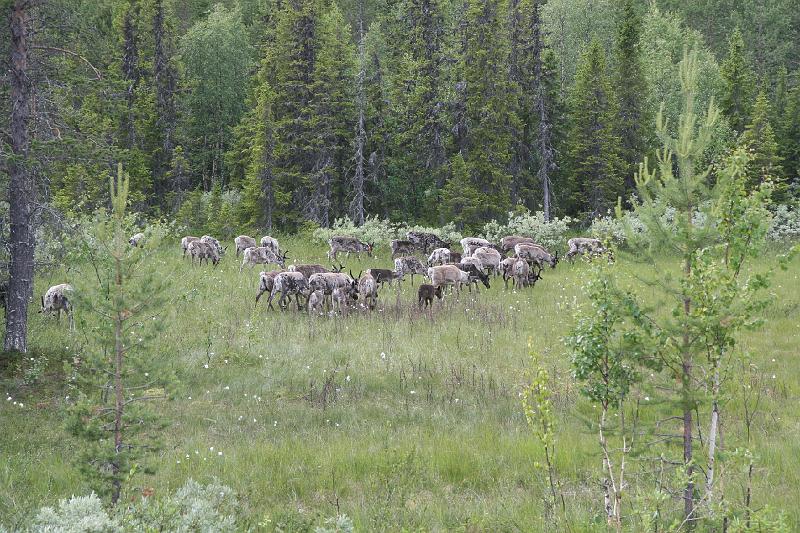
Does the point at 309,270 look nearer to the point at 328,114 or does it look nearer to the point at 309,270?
the point at 309,270

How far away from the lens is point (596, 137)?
143 ft

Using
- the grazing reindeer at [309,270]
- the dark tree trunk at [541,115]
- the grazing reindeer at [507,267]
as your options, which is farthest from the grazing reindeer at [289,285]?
the dark tree trunk at [541,115]

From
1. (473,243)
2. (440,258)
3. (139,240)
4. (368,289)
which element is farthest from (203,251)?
(139,240)

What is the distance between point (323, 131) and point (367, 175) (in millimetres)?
4232

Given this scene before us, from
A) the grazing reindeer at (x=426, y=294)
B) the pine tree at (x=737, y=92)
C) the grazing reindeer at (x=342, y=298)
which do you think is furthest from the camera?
the pine tree at (x=737, y=92)

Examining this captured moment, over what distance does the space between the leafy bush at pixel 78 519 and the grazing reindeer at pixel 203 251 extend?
22607mm

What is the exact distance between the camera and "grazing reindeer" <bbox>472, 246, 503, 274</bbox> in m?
27.0

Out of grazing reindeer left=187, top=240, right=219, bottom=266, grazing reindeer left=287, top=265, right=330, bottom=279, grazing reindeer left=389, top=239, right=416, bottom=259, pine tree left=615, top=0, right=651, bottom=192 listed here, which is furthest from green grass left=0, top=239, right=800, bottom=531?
pine tree left=615, top=0, right=651, bottom=192

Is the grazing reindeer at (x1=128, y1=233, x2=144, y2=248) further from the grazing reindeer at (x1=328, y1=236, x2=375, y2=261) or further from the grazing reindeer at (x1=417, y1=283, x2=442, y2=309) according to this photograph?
the grazing reindeer at (x1=328, y1=236, x2=375, y2=261)

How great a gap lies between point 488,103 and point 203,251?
63.7 feet

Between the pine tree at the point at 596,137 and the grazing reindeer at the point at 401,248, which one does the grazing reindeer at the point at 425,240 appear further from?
the pine tree at the point at 596,137

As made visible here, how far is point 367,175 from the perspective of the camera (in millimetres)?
44469

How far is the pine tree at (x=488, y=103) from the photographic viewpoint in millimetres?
39969

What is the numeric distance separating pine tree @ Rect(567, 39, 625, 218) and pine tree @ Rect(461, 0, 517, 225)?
17.7ft
